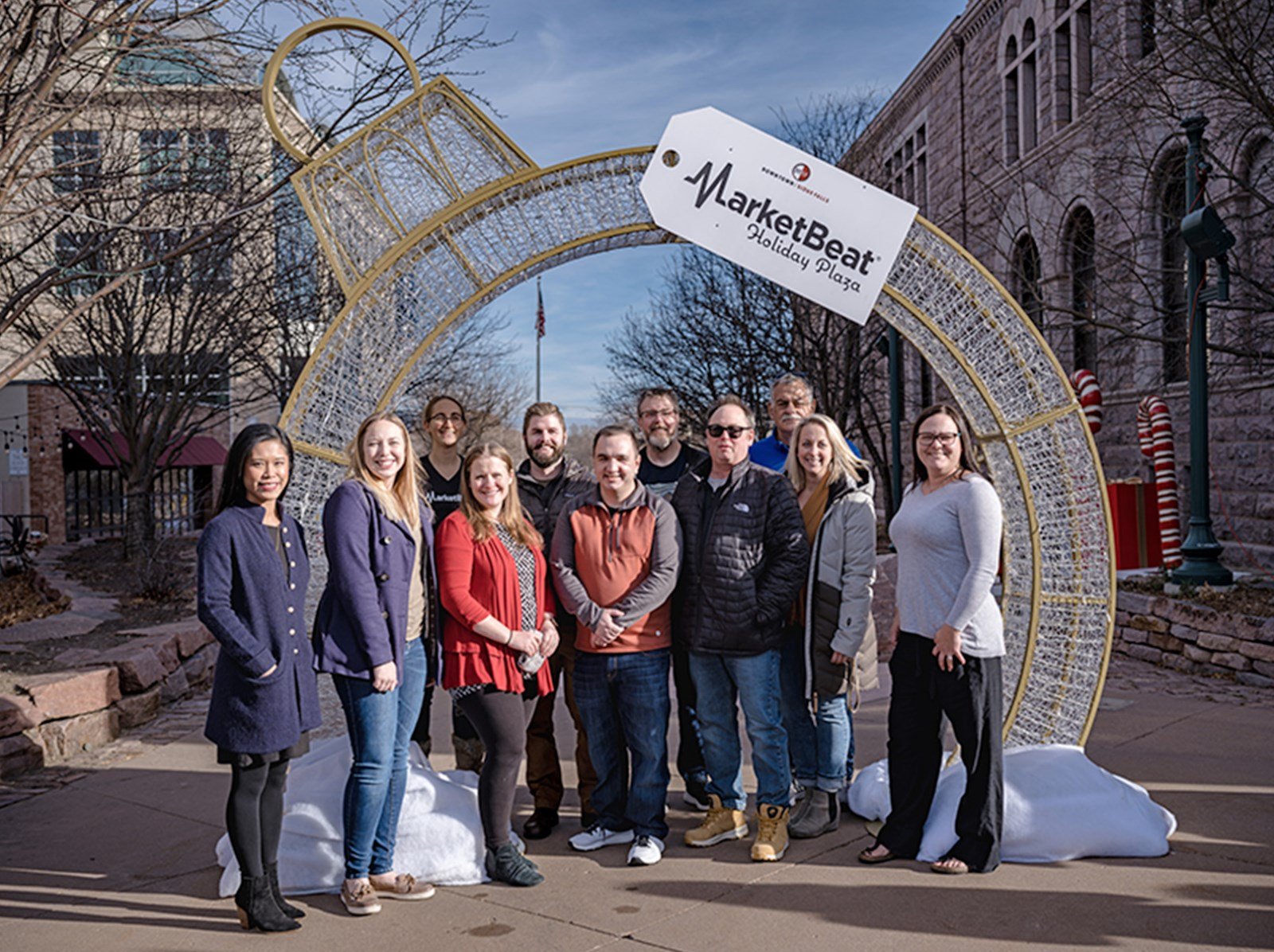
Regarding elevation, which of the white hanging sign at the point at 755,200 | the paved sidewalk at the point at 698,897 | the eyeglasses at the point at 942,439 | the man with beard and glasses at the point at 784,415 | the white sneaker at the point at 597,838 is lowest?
the paved sidewalk at the point at 698,897

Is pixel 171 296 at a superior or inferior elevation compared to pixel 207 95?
inferior

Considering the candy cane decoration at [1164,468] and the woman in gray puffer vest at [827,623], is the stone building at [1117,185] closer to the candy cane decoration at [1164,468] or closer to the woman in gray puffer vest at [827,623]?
the candy cane decoration at [1164,468]

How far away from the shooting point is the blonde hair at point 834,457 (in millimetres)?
4840

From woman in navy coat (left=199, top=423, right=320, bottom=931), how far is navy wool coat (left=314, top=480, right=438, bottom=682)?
0.14 metres

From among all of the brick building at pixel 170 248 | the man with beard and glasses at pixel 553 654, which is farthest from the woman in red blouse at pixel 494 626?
the brick building at pixel 170 248

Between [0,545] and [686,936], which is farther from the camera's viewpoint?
[0,545]

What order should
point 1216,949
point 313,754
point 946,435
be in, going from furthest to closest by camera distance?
point 313,754 → point 946,435 → point 1216,949

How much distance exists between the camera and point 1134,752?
596 cm

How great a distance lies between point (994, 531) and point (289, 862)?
3101 millimetres

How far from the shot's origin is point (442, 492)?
530 centimetres

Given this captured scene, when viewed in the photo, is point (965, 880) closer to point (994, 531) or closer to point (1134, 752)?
point (994, 531)

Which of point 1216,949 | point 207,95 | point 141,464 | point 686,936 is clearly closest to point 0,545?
point 141,464

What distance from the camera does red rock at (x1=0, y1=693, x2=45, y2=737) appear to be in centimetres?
597

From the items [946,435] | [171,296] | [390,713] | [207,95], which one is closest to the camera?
[390,713]
